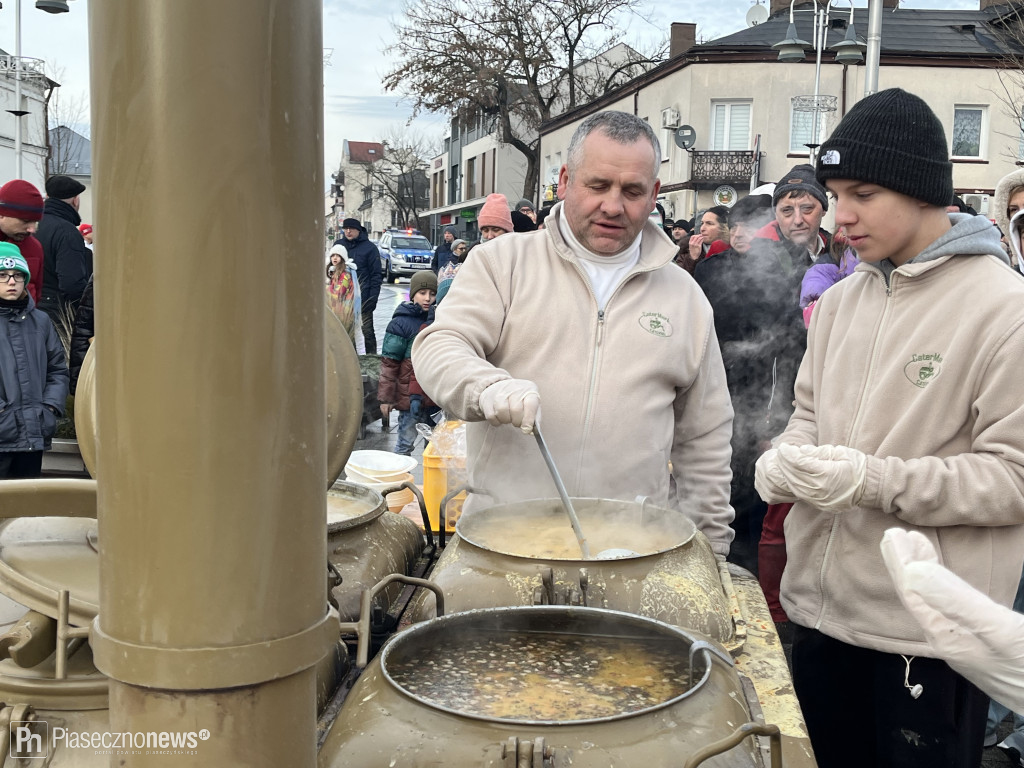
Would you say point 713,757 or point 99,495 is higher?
point 99,495

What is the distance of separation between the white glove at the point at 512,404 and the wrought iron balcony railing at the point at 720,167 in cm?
2840

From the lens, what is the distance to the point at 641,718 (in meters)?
1.22

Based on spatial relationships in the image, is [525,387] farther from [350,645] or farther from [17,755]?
[17,755]

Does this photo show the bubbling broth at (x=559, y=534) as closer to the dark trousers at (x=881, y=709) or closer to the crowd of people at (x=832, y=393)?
the crowd of people at (x=832, y=393)

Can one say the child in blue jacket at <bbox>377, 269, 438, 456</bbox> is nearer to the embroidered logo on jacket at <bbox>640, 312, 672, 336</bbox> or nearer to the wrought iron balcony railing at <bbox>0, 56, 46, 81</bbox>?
the embroidered logo on jacket at <bbox>640, 312, 672, 336</bbox>

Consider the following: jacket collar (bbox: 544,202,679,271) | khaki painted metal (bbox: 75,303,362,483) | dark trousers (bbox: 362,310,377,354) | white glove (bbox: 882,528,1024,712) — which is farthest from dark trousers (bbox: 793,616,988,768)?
dark trousers (bbox: 362,310,377,354)

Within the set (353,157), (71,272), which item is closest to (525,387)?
(71,272)

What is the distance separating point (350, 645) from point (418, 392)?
6.15 meters

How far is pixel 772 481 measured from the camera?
2217 mm

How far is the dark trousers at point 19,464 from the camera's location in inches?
210

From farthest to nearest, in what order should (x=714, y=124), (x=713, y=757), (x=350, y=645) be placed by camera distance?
1. (x=714, y=124)
2. (x=350, y=645)
3. (x=713, y=757)

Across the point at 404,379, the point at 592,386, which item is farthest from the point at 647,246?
the point at 404,379

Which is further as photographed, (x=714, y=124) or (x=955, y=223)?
(x=714, y=124)

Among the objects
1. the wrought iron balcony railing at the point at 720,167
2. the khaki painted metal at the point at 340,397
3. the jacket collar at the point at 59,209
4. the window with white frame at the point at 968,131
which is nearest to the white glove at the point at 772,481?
the khaki painted metal at the point at 340,397
